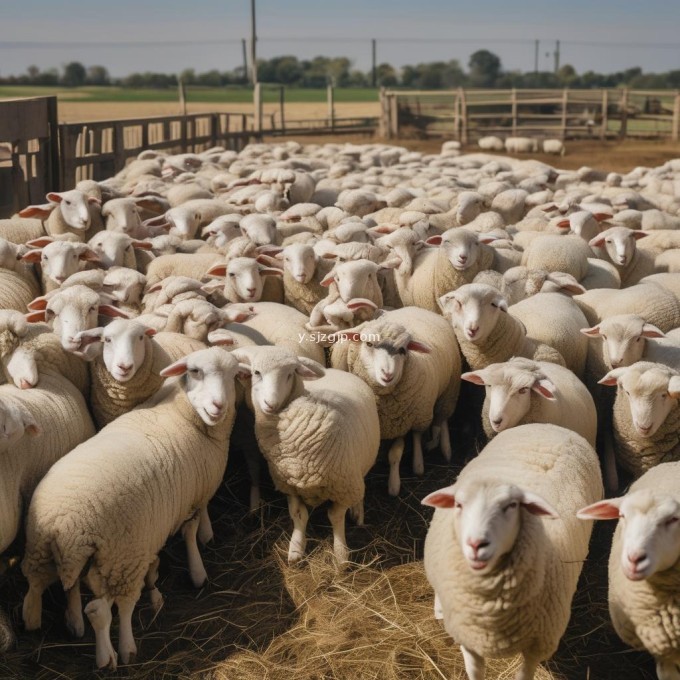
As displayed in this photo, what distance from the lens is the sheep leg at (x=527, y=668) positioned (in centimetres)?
347

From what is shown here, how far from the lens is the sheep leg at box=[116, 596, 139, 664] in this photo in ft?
12.6

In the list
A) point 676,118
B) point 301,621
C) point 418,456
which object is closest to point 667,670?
point 301,621

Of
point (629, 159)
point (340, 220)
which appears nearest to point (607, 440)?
point (340, 220)

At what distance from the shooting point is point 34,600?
388cm

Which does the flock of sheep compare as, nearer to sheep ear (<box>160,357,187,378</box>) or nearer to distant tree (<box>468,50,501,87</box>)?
sheep ear (<box>160,357,187,378</box>)

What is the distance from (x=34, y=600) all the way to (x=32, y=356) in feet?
4.34

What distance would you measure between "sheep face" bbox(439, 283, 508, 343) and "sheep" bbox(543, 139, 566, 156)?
61.0ft

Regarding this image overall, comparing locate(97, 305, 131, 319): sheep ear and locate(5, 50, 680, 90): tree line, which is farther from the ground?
locate(5, 50, 680, 90): tree line

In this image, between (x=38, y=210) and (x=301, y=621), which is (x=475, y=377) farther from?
(x=38, y=210)

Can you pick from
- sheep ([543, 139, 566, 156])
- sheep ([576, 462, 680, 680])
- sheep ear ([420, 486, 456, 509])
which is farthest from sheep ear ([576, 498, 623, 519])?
sheep ([543, 139, 566, 156])

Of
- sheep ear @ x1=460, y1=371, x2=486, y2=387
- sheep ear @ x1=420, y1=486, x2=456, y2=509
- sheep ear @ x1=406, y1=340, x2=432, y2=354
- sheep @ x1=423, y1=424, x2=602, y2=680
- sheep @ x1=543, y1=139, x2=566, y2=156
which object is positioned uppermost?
sheep @ x1=543, y1=139, x2=566, y2=156

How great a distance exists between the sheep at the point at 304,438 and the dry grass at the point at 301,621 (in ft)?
0.74

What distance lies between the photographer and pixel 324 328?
554 centimetres

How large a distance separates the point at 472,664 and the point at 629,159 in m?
18.7
